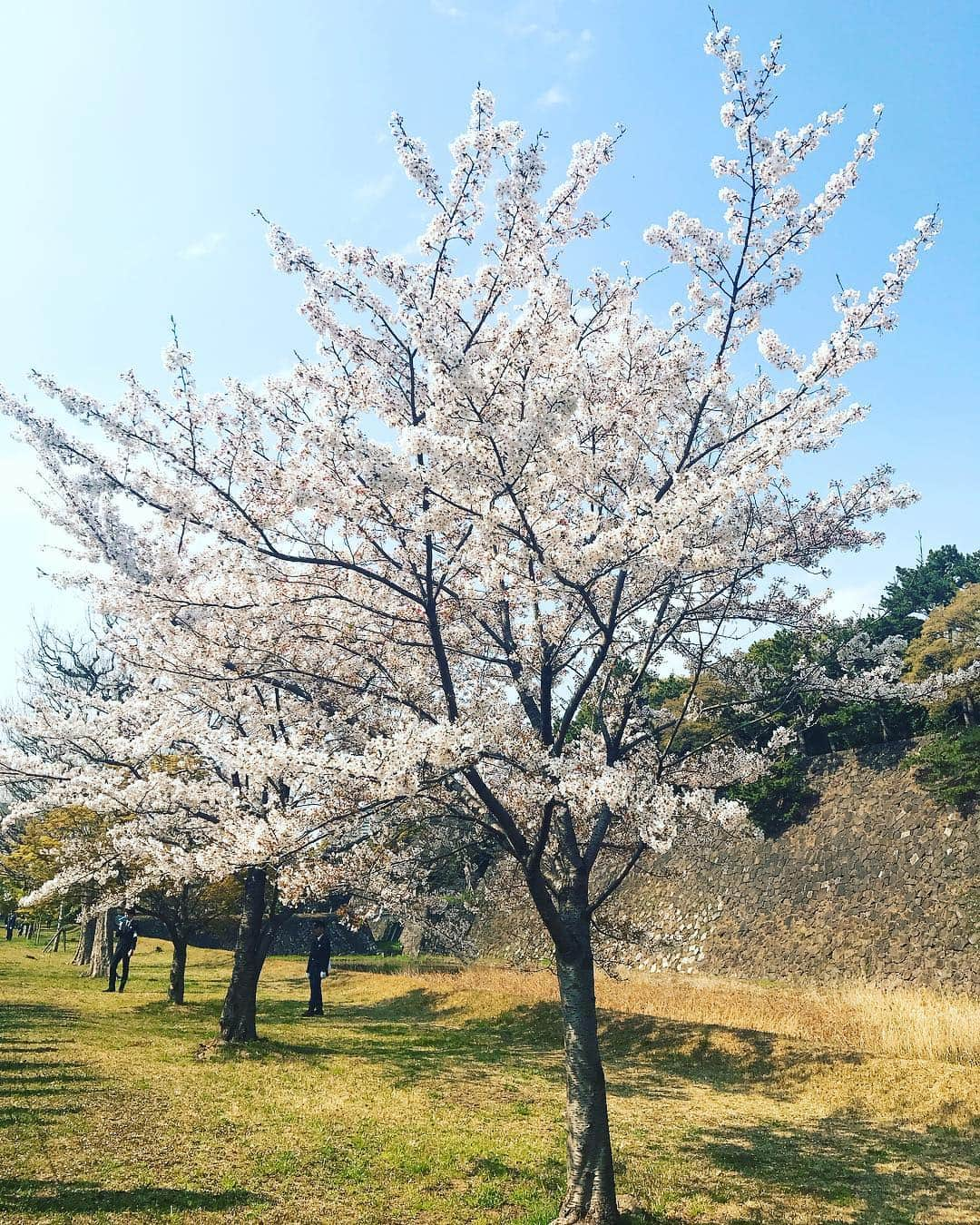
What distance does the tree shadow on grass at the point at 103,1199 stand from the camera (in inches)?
220

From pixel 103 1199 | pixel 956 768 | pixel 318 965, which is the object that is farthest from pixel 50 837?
pixel 956 768

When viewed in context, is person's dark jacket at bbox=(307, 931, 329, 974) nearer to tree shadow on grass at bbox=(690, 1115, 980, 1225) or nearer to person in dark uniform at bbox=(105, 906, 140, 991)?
person in dark uniform at bbox=(105, 906, 140, 991)

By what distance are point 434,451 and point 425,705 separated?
3.80 metres

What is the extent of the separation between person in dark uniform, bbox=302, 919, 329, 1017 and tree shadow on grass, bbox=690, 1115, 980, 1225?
12.8 meters

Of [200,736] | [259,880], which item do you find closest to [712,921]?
[259,880]

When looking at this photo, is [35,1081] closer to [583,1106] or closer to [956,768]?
[583,1106]

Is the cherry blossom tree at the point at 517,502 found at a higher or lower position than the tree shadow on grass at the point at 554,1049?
higher

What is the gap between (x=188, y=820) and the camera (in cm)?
1184

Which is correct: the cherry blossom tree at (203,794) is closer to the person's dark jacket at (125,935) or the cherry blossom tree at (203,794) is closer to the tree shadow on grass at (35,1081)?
the tree shadow on grass at (35,1081)

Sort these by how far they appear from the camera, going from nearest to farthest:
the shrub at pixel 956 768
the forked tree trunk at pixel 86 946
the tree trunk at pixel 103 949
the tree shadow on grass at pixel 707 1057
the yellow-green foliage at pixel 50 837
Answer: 1. the tree shadow on grass at pixel 707 1057
2. the yellow-green foliage at pixel 50 837
3. the shrub at pixel 956 768
4. the tree trunk at pixel 103 949
5. the forked tree trunk at pixel 86 946

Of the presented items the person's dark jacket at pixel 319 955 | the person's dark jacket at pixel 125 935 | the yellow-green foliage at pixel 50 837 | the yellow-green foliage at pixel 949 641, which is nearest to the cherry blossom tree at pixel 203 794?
the yellow-green foliage at pixel 50 837

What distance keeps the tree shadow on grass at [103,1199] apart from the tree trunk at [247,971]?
7.02m

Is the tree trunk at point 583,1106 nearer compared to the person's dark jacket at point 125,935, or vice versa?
the tree trunk at point 583,1106

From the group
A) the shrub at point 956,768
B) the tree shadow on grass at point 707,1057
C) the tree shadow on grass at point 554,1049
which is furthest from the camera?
the shrub at point 956,768
